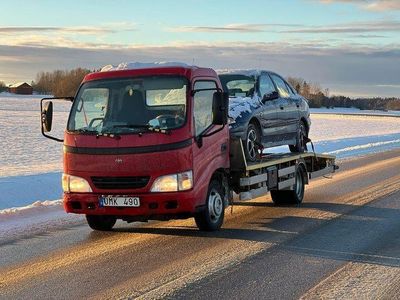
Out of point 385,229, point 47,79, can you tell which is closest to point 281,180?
point 385,229

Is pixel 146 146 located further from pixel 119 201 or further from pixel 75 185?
pixel 75 185

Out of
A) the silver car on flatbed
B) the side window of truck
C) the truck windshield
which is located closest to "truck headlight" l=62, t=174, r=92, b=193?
the truck windshield

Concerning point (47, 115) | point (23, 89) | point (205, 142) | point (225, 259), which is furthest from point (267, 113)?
point (23, 89)

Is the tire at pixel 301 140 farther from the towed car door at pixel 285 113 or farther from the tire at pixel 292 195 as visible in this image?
the tire at pixel 292 195

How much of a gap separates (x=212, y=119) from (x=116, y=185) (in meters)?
1.52

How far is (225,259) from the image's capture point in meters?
6.77

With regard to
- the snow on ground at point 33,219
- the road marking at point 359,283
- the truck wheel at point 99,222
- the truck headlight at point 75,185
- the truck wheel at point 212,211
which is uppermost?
the truck headlight at point 75,185

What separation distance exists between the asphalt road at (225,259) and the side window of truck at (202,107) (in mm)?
1429

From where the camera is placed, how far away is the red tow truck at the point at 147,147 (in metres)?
7.68

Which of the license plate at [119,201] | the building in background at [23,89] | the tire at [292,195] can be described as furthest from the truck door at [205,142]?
the building in background at [23,89]

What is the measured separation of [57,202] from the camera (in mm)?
10945

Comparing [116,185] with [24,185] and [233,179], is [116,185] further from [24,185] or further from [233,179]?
[24,185]

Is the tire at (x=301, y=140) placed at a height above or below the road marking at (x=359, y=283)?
above

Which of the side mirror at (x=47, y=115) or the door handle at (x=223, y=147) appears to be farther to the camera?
the door handle at (x=223, y=147)
